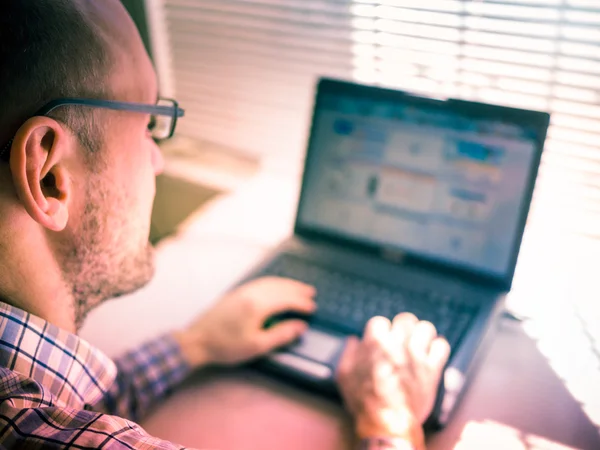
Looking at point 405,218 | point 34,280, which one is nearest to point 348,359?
point 405,218

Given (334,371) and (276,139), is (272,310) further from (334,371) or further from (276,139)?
(276,139)

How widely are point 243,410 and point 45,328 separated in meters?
0.28

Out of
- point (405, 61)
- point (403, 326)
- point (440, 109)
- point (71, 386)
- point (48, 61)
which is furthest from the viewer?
point (405, 61)

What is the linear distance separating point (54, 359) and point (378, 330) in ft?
1.43

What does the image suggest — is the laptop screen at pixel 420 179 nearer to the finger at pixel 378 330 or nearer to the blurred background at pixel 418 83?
the blurred background at pixel 418 83

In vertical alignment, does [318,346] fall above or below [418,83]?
below

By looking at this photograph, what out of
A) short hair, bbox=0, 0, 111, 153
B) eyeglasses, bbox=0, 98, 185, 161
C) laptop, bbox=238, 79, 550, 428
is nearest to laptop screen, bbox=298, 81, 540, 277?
laptop, bbox=238, 79, 550, 428

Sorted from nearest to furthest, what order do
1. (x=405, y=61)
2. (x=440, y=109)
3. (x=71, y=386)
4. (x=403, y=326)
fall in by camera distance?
1. (x=71, y=386)
2. (x=403, y=326)
3. (x=440, y=109)
4. (x=405, y=61)

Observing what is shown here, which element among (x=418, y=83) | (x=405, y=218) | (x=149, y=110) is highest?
(x=418, y=83)

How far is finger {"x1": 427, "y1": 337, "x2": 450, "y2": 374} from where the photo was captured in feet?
2.41

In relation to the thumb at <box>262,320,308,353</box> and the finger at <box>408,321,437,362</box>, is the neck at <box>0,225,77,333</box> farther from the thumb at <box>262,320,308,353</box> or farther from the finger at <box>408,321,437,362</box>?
the finger at <box>408,321,437,362</box>

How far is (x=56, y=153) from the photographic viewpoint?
1.97ft

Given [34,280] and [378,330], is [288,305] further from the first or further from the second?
[34,280]

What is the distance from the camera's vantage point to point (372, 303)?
0.89 m
